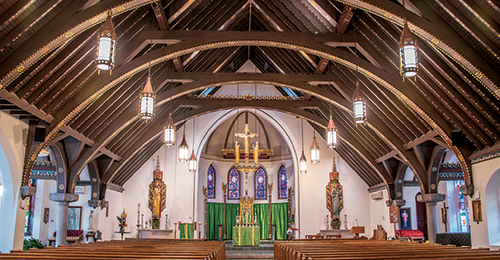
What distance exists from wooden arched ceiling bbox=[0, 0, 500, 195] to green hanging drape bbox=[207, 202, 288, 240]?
22.7 feet

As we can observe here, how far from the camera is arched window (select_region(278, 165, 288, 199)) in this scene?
73.2 feet

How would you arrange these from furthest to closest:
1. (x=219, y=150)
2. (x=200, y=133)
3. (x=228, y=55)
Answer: (x=219, y=150)
(x=200, y=133)
(x=228, y=55)

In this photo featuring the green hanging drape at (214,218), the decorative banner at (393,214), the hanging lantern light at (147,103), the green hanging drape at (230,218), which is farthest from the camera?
the green hanging drape at (230,218)

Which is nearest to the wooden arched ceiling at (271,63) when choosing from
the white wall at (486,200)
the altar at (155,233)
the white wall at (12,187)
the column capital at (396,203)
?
the white wall at (12,187)

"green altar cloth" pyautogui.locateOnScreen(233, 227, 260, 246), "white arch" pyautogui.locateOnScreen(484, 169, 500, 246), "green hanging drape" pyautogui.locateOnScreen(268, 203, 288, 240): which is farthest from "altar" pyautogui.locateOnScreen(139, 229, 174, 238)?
"white arch" pyautogui.locateOnScreen(484, 169, 500, 246)

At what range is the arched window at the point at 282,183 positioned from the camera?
878 inches

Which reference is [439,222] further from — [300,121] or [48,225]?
[48,225]

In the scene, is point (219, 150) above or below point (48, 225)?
above

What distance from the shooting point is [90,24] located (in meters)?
7.19

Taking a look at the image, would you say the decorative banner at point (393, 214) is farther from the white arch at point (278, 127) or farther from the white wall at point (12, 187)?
the white wall at point (12, 187)

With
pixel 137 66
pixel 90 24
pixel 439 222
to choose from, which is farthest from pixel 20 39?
pixel 439 222

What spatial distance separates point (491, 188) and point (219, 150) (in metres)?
14.7

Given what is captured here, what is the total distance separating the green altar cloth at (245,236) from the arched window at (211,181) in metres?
5.22

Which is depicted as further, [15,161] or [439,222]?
[439,222]
